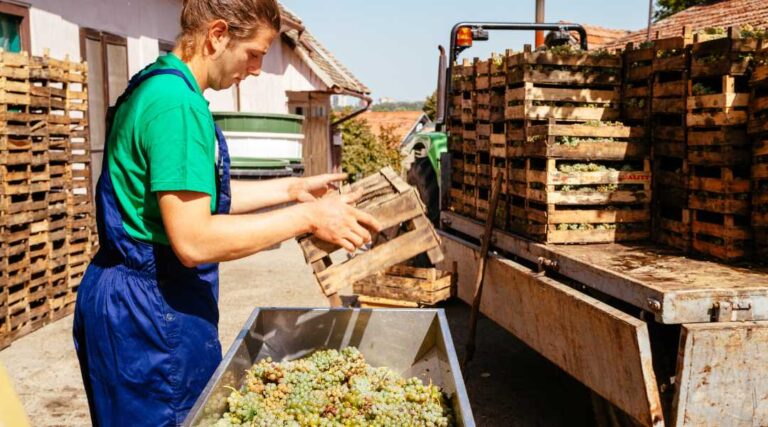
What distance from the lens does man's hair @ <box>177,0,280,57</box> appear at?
7.54 ft

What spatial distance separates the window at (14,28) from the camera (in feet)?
26.2

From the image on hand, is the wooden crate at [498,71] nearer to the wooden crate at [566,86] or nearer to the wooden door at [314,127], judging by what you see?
the wooden crate at [566,86]

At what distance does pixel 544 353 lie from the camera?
4.42 metres

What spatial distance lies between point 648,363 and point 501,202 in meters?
2.65

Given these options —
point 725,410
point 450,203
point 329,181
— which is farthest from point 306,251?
point 450,203

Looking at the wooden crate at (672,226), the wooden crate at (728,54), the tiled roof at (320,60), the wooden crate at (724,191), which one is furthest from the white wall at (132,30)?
the wooden crate at (724,191)

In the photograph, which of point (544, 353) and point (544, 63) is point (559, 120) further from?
point (544, 353)

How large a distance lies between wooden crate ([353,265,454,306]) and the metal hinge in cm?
388

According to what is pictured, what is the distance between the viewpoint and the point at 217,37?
2.36 metres

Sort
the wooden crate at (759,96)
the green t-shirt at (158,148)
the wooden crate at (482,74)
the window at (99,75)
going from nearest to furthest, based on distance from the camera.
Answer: the green t-shirt at (158,148), the wooden crate at (759,96), the wooden crate at (482,74), the window at (99,75)

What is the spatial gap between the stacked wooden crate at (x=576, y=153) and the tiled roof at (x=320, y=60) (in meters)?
12.7

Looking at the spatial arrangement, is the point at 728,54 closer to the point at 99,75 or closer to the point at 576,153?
the point at 576,153

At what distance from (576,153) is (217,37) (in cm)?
325

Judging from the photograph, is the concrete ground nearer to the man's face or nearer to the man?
the man
